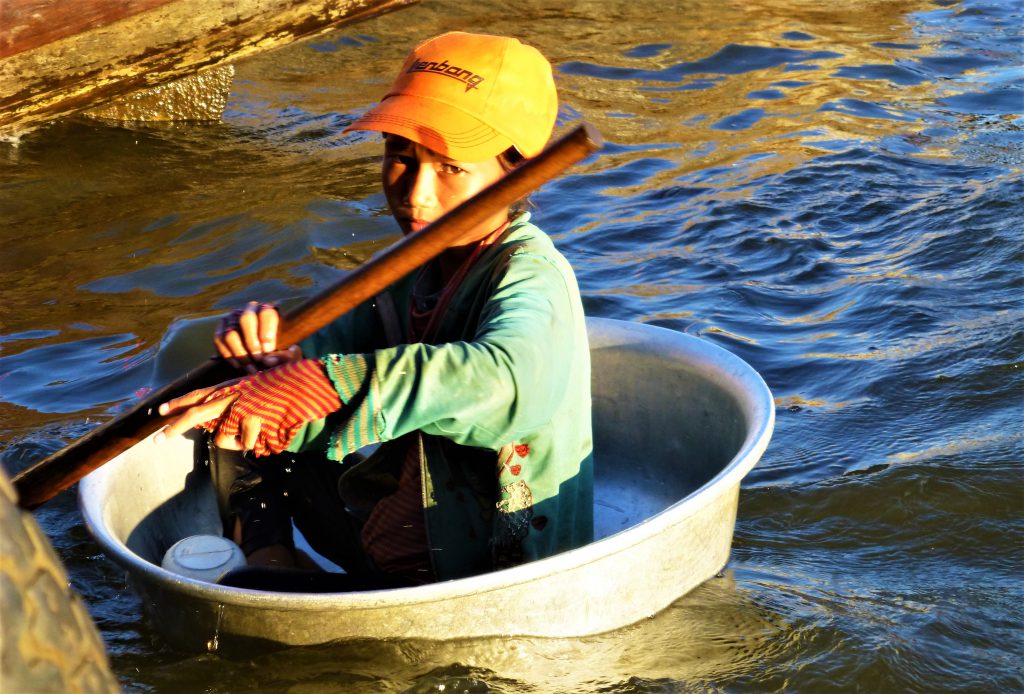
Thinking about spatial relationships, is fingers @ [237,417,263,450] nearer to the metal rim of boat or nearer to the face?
the metal rim of boat

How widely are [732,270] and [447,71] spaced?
3.18 m

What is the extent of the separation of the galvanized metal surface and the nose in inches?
30.3

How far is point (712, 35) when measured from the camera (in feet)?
30.6

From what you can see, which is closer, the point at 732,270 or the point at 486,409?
the point at 486,409

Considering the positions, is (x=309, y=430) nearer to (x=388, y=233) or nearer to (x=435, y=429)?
(x=435, y=429)

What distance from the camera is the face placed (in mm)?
2373

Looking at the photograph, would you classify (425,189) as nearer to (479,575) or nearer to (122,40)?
(479,575)

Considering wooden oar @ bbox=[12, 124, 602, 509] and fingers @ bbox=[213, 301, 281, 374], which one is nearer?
wooden oar @ bbox=[12, 124, 602, 509]

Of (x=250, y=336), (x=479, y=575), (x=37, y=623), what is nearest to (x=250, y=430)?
(x=250, y=336)

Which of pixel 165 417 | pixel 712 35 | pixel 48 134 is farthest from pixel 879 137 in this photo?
pixel 165 417

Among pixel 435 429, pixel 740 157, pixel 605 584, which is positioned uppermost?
pixel 435 429

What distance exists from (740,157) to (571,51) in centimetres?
286

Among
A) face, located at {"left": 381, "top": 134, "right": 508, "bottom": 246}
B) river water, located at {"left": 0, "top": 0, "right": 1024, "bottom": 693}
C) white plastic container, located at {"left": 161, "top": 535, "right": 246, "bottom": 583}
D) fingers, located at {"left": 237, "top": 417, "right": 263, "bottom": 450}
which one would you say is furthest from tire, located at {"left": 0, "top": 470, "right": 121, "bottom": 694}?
white plastic container, located at {"left": 161, "top": 535, "right": 246, "bottom": 583}

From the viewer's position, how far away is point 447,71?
238cm
